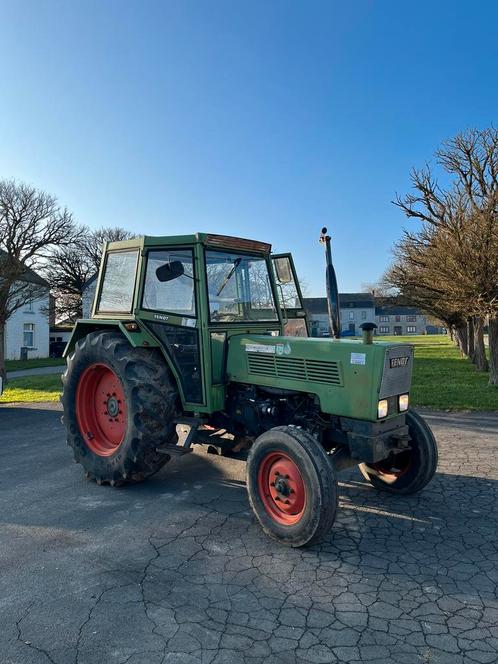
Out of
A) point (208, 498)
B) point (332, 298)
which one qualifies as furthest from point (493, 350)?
point (208, 498)

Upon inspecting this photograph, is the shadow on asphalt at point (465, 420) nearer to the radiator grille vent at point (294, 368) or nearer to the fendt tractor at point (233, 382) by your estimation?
the fendt tractor at point (233, 382)

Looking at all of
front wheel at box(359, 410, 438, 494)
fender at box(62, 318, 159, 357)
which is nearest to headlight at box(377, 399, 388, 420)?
front wheel at box(359, 410, 438, 494)

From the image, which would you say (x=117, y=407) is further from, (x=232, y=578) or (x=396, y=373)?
(x=396, y=373)

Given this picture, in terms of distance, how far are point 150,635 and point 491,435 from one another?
6145 mm

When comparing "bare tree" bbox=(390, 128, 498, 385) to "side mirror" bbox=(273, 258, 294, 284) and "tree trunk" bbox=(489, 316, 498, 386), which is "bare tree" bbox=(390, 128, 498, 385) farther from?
"side mirror" bbox=(273, 258, 294, 284)

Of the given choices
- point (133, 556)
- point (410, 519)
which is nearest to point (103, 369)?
point (133, 556)

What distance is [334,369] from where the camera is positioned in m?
3.87

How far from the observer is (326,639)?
243cm

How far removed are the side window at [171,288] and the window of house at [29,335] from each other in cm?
2994

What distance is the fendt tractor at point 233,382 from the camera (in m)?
3.69

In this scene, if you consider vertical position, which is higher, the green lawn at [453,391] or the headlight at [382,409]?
the headlight at [382,409]

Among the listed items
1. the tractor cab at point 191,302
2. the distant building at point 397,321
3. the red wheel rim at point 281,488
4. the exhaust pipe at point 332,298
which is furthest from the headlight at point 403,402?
the distant building at point 397,321

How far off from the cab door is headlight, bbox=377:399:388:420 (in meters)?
1.85

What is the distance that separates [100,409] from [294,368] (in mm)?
2334
